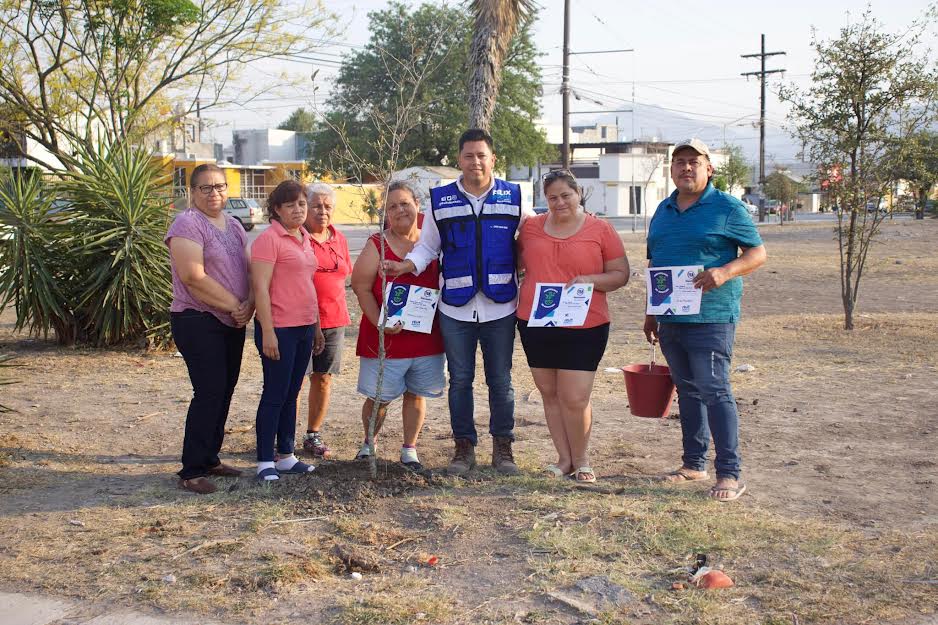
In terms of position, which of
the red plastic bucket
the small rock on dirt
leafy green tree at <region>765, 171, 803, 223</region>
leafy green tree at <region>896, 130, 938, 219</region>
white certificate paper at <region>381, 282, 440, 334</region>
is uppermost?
leafy green tree at <region>765, 171, 803, 223</region>

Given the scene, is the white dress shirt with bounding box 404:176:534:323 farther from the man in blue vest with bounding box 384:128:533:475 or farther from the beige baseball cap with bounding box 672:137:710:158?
the beige baseball cap with bounding box 672:137:710:158

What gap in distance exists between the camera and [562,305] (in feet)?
16.5

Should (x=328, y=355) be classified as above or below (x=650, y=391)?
above

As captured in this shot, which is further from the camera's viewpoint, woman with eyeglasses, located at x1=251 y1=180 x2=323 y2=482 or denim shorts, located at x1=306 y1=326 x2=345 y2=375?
denim shorts, located at x1=306 y1=326 x2=345 y2=375

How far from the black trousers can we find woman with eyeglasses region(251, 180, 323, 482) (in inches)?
8.2

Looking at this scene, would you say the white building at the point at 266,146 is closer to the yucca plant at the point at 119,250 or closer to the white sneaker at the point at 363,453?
the yucca plant at the point at 119,250

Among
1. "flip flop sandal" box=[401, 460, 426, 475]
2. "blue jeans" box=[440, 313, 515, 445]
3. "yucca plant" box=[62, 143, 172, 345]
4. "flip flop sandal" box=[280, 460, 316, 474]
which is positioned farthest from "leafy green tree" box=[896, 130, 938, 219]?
"flip flop sandal" box=[280, 460, 316, 474]

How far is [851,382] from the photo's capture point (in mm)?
8180

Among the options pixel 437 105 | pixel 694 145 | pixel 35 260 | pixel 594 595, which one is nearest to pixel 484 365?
pixel 694 145

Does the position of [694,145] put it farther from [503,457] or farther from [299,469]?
[299,469]

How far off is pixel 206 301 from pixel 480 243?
60.6 inches

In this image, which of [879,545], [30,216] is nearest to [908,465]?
[879,545]

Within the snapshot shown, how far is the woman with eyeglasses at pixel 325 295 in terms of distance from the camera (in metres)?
5.75

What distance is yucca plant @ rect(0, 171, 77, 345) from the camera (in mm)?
9594
